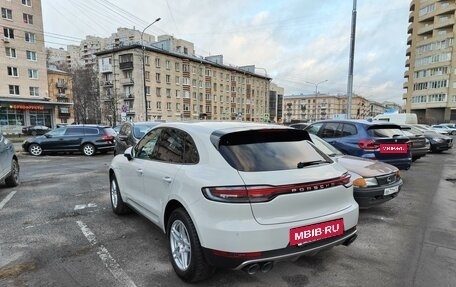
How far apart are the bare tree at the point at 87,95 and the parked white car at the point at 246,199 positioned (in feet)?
199

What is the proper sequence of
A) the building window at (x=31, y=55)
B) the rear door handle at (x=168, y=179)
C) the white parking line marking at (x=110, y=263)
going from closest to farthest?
the white parking line marking at (x=110, y=263)
the rear door handle at (x=168, y=179)
the building window at (x=31, y=55)

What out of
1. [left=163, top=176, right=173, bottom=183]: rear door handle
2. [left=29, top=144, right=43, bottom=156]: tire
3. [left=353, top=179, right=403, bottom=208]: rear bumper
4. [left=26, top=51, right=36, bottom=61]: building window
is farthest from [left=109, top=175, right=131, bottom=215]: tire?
[left=26, top=51, right=36, bottom=61]: building window

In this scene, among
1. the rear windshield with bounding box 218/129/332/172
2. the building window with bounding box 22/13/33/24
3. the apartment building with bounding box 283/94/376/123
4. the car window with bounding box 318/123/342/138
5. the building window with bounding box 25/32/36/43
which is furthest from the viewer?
the apartment building with bounding box 283/94/376/123

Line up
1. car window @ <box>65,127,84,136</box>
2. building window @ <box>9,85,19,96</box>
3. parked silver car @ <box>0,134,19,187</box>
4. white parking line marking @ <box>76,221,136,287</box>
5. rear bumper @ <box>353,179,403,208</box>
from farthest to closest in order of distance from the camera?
building window @ <box>9,85,19,96</box> → car window @ <box>65,127,84,136</box> → parked silver car @ <box>0,134,19,187</box> → rear bumper @ <box>353,179,403,208</box> → white parking line marking @ <box>76,221,136,287</box>

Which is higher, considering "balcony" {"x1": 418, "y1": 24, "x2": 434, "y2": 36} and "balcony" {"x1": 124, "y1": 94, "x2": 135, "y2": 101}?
"balcony" {"x1": 418, "y1": 24, "x2": 434, "y2": 36}

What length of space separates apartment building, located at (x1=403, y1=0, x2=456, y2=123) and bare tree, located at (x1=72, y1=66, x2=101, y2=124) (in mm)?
64454

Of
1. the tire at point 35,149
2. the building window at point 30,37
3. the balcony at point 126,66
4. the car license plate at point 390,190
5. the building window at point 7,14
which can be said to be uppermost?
the building window at point 7,14

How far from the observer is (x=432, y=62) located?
205ft

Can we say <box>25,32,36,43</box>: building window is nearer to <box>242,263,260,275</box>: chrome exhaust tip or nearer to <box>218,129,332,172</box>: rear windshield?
<box>218,129,332,172</box>: rear windshield

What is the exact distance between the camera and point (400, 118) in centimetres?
2466

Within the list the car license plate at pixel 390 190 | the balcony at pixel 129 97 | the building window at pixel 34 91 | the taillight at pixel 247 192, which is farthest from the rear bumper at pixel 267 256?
the balcony at pixel 129 97

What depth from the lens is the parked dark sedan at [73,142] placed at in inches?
592

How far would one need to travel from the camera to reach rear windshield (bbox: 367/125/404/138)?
7.35 meters

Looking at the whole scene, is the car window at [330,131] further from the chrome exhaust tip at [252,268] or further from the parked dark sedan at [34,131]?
the parked dark sedan at [34,131]
